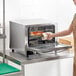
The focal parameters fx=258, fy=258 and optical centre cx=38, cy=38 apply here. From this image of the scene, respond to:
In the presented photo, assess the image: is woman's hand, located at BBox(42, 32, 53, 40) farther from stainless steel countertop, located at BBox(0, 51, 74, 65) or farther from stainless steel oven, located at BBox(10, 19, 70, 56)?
stainless steel countertop, located at BBox(0, 51, 74, 65)

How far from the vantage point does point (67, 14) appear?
2625mm

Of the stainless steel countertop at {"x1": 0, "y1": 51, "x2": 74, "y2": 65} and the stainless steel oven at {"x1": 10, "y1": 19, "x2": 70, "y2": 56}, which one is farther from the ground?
the stainless steel oven at {"x1": 10, "y1": 19, "x2": 70, "y2": 56}

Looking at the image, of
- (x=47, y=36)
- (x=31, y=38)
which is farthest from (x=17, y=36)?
(x=47, y=36)

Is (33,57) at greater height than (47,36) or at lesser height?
lesser

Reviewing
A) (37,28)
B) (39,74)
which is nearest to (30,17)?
(37,28)

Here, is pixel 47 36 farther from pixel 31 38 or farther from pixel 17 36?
pixel 17 36

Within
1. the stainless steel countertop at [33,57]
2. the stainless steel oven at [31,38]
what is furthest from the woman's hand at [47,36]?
the stainless steel countertop at [33,57]

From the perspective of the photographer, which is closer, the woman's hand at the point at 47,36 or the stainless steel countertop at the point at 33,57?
the stainless steel countertop at the point at 33,57

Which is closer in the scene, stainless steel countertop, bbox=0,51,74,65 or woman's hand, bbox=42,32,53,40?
stainless steel countertop, bbox=0,51,74,65

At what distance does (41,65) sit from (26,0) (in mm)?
624

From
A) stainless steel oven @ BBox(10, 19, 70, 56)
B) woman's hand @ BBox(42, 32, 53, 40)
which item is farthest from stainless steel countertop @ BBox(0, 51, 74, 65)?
woman's hand @ BBox(42, 32, 53, 40)

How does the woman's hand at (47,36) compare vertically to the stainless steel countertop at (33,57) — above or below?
above

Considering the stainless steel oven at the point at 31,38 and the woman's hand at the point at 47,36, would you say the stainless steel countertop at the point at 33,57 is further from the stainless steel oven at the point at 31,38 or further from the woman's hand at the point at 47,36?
the woman's hand at the point at 47,36

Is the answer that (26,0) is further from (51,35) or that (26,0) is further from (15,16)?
(51,35)
